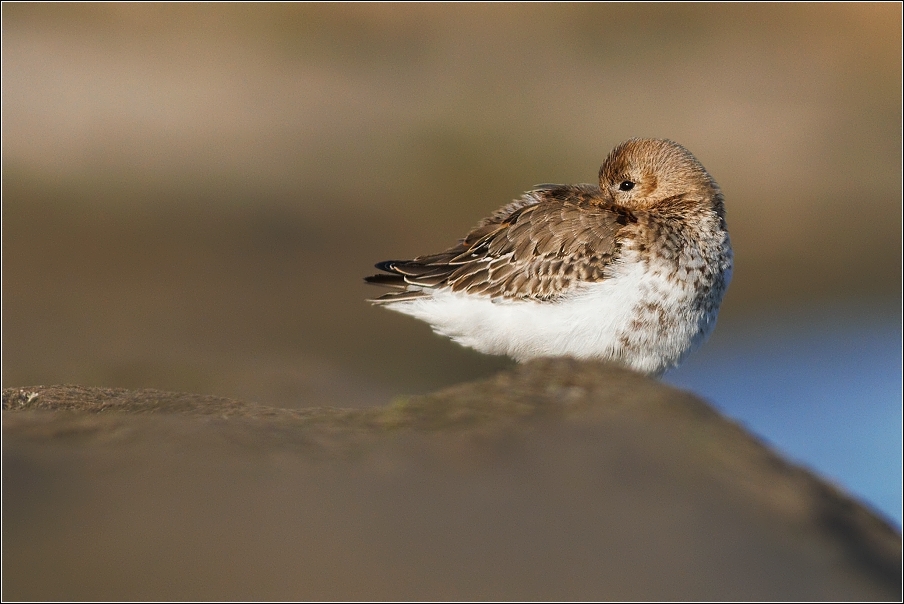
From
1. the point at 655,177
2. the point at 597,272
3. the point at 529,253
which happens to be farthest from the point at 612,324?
the point at 655,177

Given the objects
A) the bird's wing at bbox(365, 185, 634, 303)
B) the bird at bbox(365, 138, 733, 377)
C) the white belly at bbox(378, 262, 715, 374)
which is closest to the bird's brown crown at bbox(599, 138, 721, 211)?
the bird at bbox(365, 138, 733, 377)

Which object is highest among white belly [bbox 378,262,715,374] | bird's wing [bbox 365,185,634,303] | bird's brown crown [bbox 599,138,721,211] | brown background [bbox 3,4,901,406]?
brown background [bbox 3,4,901,406]

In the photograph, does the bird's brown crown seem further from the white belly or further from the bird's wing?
the white belly

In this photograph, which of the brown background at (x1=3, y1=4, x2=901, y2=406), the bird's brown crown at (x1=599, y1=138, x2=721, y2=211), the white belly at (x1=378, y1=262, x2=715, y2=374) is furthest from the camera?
the brown background at (x1=3, y1=4, x2=901, y2=406)

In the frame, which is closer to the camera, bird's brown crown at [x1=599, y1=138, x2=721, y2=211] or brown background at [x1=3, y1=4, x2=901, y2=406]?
bird's brown crown at [x1=599, y1=138, x2=721, y2=211]

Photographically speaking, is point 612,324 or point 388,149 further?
point 388,149

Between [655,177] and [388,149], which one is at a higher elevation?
[388,149]

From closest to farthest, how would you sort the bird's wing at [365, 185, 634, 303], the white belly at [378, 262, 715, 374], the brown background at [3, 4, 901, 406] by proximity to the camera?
the white belly at [378, 262, 715, 374] < the bird's wing at [365, 185, 634, 303] < the brown background at [3, 4, 901, 406]

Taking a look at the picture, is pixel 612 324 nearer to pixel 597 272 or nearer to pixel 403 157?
pixel 597 272
